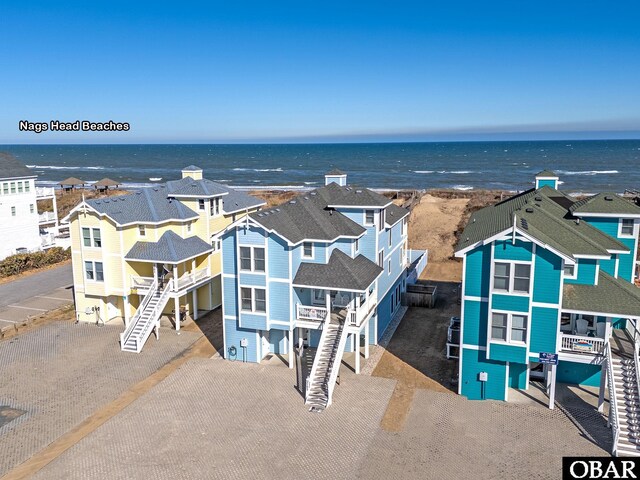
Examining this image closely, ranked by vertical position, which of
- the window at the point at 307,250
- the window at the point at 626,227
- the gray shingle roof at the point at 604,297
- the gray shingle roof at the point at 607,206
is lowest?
the gray shingle roof at the point at 604,297

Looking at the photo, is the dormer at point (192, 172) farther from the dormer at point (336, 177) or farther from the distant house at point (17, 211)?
the distant house at point (17, 211)

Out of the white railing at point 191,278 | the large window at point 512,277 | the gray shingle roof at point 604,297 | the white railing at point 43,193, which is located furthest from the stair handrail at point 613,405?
the white railing at point 43,193

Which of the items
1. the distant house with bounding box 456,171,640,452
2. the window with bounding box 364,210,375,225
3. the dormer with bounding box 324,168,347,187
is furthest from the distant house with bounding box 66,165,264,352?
the distant house with bounding box 456,171,640,452

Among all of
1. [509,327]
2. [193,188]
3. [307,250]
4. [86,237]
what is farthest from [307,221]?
[86,237]

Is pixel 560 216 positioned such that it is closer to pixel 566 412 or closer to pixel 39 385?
pixel 566 412

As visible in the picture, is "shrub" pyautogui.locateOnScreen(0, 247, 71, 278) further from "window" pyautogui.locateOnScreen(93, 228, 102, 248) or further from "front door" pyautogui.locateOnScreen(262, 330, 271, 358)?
"front door" pyautogui.locateOnScreen(262, 330, 271, 358)

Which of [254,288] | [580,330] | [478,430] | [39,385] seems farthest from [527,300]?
[39,385]
